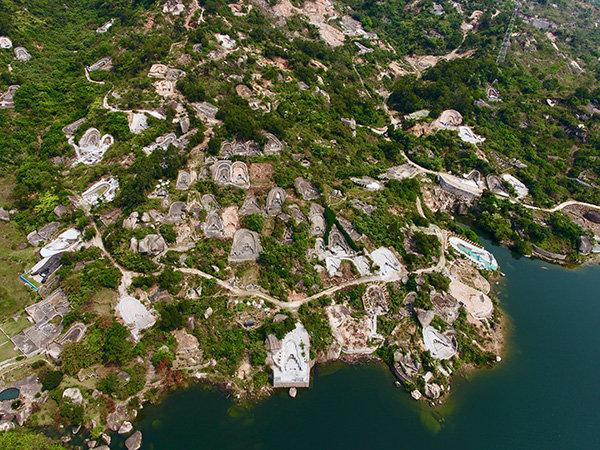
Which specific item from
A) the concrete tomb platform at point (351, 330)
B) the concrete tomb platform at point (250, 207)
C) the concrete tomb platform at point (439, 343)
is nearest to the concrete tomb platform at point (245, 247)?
the concrete tomb platform at point (250, 207)

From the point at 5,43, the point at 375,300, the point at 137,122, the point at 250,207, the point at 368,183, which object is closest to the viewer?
the point at 375,300

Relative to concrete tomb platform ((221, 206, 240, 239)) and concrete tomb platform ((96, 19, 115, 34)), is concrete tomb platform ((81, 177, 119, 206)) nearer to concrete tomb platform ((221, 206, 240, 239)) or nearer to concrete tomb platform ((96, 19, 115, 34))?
concrete tomb platform ((221, 206, 240, 239))

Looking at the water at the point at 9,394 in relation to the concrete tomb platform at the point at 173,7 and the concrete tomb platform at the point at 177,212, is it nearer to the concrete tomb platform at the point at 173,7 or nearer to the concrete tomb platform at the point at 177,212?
the concrete tomb platform at the point at 177,212

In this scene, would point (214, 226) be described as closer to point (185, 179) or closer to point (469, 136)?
point (185, 179)

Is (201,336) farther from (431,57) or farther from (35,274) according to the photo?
(431,57)

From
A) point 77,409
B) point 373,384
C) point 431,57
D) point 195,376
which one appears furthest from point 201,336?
point 431,57

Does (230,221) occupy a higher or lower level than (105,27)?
lower

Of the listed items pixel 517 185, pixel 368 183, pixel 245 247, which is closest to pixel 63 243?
pixel 245 247

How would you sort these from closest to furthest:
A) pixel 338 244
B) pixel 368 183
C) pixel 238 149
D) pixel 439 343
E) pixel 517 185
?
pixel 439 343, pixel 338 244, pixel 238 149, pixel 368 183, pixel 517 185

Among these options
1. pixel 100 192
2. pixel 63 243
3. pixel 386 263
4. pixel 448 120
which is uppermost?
pixel 448 120
